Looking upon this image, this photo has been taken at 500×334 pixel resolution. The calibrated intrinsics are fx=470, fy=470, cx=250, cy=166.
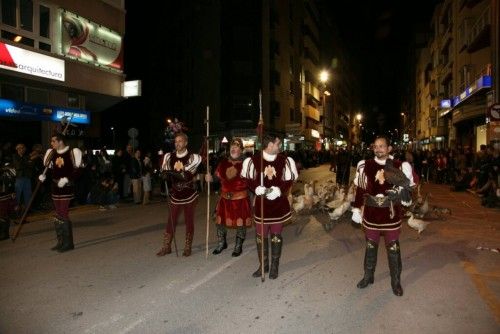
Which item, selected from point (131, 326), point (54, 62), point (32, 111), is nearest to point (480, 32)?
point (54, 62)

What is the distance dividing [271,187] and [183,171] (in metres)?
1.88

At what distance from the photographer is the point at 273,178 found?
625 cm

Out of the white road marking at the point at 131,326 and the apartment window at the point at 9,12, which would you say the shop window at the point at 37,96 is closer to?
the apartment window at the point at 9,12

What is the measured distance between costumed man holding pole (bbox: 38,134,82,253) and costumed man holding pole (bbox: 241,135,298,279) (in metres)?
3.37

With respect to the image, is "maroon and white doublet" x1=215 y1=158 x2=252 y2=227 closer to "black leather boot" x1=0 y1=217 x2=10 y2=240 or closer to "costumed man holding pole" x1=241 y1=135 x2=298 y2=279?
"costumed man holding pole" x1=241 y1=135 x2=298 y2=279

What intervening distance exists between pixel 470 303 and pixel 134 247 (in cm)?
554

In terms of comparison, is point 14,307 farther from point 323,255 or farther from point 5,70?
point 5,70

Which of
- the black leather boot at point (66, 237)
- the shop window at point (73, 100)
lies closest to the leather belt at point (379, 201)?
the black leather boot at point (66, 237)

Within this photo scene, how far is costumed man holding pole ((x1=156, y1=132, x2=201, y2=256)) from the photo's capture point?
7.53 metres

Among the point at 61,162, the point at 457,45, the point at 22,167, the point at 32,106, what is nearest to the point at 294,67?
the point at 457,45

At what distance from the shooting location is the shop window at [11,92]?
1645 centimetres

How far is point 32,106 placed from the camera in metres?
15.5

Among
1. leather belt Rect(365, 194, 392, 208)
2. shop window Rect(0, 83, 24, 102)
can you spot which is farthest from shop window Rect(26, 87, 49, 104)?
leather belt Rect(365, 194, 392, 208)

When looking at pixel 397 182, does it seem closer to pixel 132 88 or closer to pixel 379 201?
pixel 379 201
